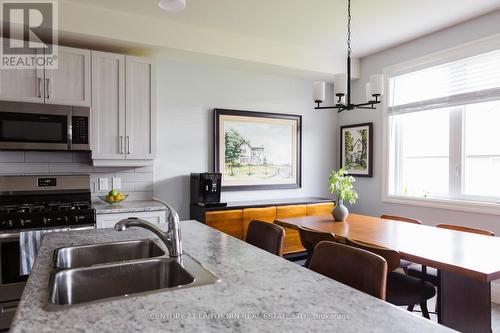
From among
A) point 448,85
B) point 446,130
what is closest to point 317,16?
point 448,85

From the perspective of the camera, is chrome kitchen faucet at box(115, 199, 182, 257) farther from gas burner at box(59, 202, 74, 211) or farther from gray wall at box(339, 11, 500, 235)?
gray wall at box(339, 11, 500, 235)

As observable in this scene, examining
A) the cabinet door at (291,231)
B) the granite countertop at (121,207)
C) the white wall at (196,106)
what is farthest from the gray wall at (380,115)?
the granite countertop at (121,207)

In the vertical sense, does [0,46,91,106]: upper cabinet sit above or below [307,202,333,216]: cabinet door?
above

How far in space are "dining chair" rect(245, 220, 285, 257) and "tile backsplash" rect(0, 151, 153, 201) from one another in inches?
74.8

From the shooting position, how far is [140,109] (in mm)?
3332

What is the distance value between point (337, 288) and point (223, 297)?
37 cm

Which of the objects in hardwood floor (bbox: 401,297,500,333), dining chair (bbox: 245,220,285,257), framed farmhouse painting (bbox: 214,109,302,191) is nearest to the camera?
dining chair (bbox: 245,220,285,257)

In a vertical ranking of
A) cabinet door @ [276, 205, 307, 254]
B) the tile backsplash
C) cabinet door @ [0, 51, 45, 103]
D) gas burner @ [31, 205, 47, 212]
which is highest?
cabinet door @ [0, 51, 45, 103]

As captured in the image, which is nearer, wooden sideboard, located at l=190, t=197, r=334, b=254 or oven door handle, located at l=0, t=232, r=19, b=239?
oven door handle, located at l=0, t=232, r=19, b=239

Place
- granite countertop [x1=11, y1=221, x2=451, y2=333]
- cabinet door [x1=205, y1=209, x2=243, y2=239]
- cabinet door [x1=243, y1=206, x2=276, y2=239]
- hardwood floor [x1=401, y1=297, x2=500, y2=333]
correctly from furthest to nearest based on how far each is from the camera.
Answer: cabinet door [x1=243, y1=206, x2=276, y2=239], cabinet door [x1=205, y1=209, x2=243, y2=239], hardwood floor [x1=401, y1=297, x2=500, y2=333], granite countertop [x1=11, y1=221, x2=451, y2=333]

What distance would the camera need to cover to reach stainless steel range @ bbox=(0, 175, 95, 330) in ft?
8.27

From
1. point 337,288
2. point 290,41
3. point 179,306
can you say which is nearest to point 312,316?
point 337,288

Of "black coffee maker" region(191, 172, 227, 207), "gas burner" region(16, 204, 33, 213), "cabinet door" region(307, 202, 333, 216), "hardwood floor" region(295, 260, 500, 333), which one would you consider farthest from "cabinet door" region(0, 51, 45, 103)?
"hardwood floor" region(295, 260, 500, 333)

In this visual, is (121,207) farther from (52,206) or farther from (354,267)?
(354,267)
